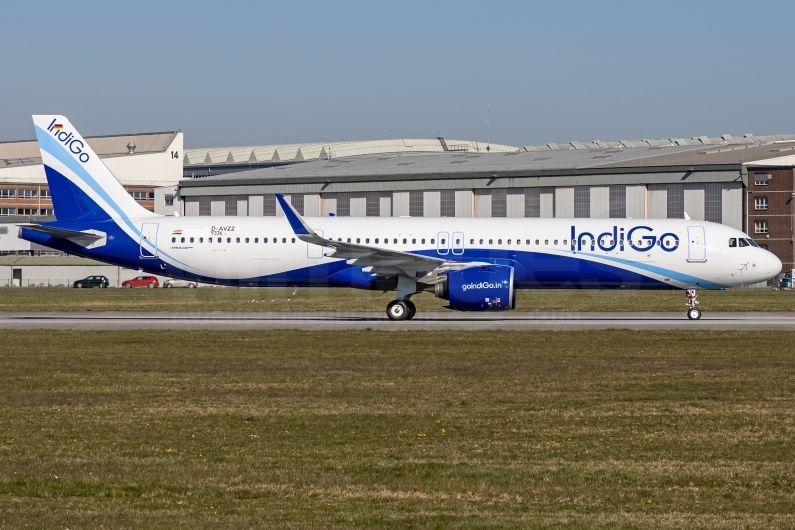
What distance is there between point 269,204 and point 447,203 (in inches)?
526

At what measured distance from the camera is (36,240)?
118 ft

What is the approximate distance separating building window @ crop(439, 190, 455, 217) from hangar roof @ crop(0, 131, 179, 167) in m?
51.0

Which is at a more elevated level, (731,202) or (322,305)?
(731,202)

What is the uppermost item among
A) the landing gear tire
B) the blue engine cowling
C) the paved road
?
the blue engine cowling

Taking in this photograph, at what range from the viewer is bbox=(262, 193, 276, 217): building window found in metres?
77.3

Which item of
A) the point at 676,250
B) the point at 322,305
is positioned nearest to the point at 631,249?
the point at 676,250

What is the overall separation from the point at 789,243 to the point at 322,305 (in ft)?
138

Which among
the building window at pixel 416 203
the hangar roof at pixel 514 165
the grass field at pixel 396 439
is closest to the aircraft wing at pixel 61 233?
the grass field at pixel 396 439

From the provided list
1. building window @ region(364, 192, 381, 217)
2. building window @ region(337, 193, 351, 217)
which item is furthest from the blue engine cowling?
building window @ region(337, 193, 351, 217)

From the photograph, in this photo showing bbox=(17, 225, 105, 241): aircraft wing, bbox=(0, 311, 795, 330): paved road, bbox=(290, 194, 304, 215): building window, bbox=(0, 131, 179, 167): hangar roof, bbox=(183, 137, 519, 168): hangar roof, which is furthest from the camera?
bbox=(183, 137, 519, 168): hangar roof

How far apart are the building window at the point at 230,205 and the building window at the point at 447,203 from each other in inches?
635

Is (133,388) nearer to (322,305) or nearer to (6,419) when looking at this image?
(6,419)

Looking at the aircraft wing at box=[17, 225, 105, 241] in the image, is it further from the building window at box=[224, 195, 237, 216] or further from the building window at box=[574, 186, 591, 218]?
the building window at box=[224, 195, 237, 216]

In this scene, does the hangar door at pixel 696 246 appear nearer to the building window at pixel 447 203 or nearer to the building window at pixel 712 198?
the building window at pixel 712 198
